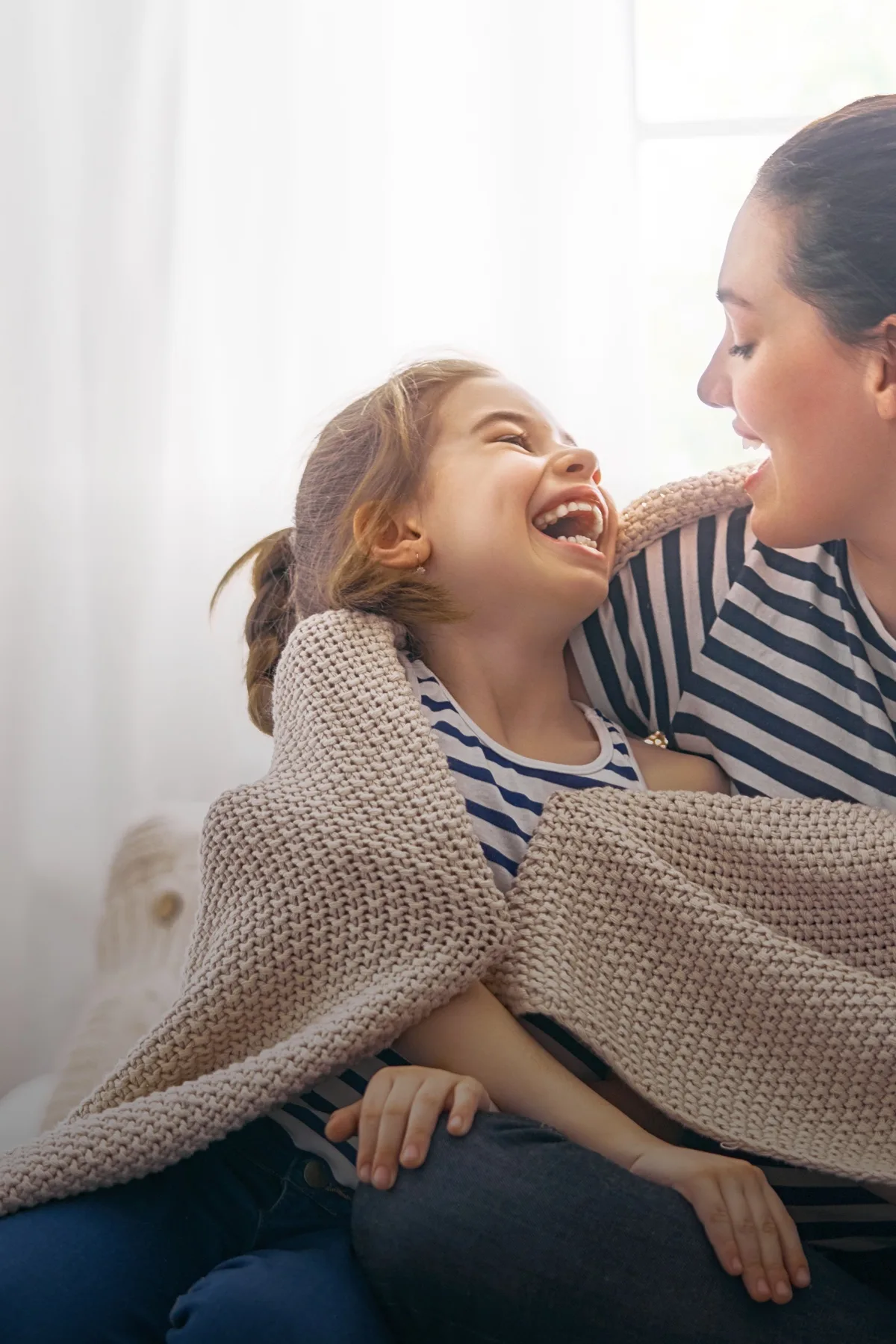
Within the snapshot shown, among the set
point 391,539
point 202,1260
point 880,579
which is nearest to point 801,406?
point 880,579

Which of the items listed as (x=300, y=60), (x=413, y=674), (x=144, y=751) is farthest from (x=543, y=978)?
(x=300, y=60)

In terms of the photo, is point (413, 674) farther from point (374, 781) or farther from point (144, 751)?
point (144, 751)

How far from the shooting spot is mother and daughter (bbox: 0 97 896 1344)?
78 centimetres

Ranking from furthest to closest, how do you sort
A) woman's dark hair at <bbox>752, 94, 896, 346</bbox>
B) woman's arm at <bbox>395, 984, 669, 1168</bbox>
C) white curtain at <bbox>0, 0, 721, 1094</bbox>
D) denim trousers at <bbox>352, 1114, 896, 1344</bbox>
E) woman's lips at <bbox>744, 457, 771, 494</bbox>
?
white curtain at <bbox>0, 0, 721, 1094</bbox>, woman's lips at <bbox>744, 457, 771, 494</bbox>, woman's dark hair at <bbox>752, 94, 896, 346</bbox>, woman's arm at <bbox>395, 984, 669, 1168</bbox>, denim trousers at <bbox>352, 1114, 896, 1344</bbox>

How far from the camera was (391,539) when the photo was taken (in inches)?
46.5

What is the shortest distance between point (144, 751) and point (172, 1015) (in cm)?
71

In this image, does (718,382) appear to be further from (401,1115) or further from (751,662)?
(401,1115)

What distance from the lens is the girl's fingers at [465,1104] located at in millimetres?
825

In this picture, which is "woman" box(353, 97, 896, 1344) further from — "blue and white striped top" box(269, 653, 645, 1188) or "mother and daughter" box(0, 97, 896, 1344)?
"blue and white striped top" box(269, 653, 645, 1188)

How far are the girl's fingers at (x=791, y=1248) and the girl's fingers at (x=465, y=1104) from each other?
198mm

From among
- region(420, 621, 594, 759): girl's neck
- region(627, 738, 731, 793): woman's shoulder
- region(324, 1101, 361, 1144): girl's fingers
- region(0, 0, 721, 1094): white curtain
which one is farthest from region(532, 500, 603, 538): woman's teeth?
region(324, 1101, 361, 1144): girl's fingers

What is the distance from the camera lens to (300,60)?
5.30 ft

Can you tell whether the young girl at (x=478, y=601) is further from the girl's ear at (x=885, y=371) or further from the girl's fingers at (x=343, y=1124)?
the girl's ear at (x=885, y=371)

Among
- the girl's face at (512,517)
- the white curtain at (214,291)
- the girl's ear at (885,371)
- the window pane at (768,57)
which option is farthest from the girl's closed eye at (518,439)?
the window pane at (768,57)
